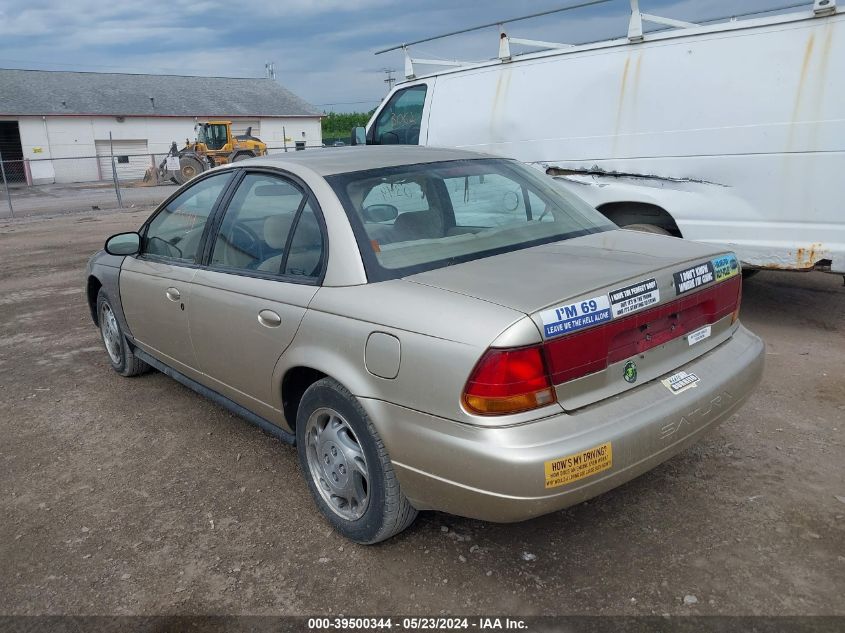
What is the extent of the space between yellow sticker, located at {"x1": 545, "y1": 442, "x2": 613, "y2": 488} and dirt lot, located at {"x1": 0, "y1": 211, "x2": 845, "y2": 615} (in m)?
0.54

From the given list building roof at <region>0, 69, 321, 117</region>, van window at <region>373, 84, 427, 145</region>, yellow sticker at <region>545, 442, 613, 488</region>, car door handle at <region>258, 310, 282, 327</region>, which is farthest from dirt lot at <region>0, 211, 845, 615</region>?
building roof at <region>0, 69, 321, 117</region>

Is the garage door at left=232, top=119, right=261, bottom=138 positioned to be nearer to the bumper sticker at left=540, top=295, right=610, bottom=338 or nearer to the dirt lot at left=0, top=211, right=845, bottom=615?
the dirt lot at left=0, top=211, right=845, bottom=615

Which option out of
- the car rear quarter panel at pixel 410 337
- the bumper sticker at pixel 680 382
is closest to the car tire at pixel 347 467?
the car rear quarter panel at pixel 410 337

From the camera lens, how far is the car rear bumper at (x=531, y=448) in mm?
2254

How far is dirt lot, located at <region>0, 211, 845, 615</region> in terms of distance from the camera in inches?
102

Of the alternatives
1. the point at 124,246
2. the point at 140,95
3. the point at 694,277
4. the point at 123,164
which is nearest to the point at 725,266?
the point at 694,277

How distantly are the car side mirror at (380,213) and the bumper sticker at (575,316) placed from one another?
1.02 meters

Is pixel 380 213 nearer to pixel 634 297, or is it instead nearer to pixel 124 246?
pixel 634 297

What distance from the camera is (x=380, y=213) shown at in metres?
3.05

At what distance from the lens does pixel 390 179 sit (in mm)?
3266

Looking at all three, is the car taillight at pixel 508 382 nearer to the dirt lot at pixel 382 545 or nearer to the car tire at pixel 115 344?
the dirt lot at pixel 382 545

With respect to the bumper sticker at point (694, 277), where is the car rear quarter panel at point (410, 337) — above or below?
below

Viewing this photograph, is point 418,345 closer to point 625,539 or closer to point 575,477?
point 575,477

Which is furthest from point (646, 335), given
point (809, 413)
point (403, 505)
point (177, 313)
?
point (177, 313)
